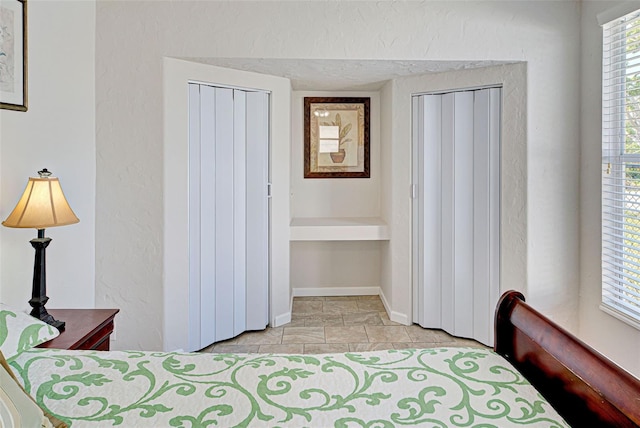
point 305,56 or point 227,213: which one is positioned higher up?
point 305,56

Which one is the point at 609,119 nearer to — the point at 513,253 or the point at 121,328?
the point at 513,253

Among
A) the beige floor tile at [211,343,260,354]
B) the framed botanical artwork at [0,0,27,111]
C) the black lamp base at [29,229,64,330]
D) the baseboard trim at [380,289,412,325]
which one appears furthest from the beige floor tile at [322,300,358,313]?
the framed botanical artwork at [0,0,27,111]

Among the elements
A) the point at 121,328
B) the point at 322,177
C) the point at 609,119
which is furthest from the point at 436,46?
the point at 121,328

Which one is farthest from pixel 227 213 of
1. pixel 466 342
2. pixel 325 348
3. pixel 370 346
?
pixel 466 342

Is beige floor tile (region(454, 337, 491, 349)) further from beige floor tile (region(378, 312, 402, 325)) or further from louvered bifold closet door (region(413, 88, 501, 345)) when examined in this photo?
beige floor tile (region(378, 312, 402, 325))

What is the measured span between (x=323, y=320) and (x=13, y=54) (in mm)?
2862

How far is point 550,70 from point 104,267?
333cm

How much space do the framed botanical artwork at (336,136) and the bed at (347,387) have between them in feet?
9.72

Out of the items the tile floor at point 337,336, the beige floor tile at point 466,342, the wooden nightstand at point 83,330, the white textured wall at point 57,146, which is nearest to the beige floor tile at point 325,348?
the tile floor at point 337,336

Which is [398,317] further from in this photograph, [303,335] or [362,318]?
[303,335]

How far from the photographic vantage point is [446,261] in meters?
3.27

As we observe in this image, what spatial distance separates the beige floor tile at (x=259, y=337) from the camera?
3.18 meters

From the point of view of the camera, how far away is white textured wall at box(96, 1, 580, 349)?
2.69 meters

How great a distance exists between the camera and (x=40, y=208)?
6.05ft
